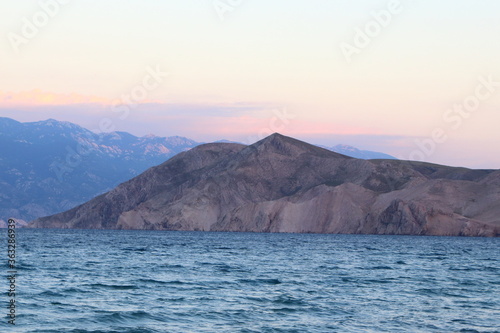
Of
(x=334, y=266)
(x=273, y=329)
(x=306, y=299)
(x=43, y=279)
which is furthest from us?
(x=334, y=266)

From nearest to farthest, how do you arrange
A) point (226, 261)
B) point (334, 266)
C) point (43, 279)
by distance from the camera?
point (43, 279)
point (334, 266)
point (226, 261)

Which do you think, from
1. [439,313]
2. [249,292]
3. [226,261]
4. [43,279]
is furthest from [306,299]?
[226,261]

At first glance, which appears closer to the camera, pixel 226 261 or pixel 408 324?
pixel 408 324

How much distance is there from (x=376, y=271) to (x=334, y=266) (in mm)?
6853

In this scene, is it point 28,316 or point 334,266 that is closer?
point 28,316

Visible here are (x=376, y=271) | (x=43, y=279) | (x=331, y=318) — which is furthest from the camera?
(x=376, y=271)

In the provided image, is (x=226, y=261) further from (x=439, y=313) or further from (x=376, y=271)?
(x=439, y=313)

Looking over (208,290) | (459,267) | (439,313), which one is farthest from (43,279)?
(459,267)

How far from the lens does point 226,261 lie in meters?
82.6

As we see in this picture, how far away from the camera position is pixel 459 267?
260 feet

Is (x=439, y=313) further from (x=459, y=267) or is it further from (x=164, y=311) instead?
(x=459, y=267)

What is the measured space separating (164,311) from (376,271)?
1303 inches

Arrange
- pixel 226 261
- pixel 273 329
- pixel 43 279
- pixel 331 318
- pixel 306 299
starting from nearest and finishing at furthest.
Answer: pixel 273 329 < pixel 331 318 < pixel 306 299 < pixel 43 279 < pixel 226 261

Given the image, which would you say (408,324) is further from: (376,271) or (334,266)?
(334,266)
